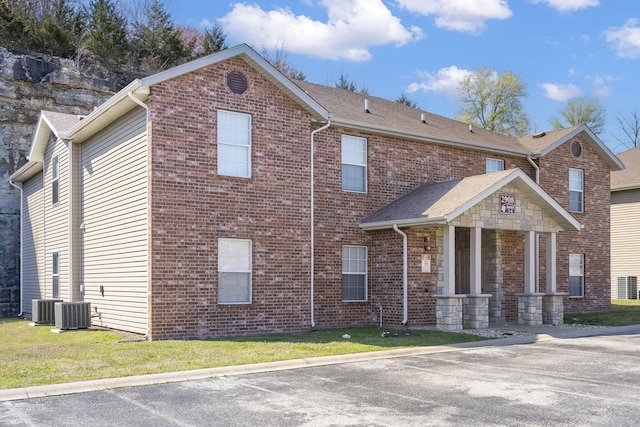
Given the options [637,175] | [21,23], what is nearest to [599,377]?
[637,175]

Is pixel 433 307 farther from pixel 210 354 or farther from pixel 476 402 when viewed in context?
pixel 476 402

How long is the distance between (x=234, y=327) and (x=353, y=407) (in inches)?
301

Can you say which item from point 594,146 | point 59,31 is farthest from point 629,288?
point 59,31

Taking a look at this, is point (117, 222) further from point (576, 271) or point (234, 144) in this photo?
point (576, 271)

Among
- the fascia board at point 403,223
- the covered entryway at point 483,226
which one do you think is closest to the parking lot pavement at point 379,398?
the fascia board at point 403,223

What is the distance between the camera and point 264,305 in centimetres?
1597

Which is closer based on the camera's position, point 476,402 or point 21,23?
point 476,402

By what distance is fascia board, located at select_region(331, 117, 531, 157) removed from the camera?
18.0 metres

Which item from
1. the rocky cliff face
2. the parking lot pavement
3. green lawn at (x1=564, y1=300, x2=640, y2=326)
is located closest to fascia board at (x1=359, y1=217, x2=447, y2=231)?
the parking lot pavement

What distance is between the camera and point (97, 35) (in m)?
33.7

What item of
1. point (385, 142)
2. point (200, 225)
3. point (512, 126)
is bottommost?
point (200, 225)

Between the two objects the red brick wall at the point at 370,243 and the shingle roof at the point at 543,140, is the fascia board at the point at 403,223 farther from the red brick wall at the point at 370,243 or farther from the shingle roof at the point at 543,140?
the shingle roof at the point at 543,140

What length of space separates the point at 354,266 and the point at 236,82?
6044 millimetres

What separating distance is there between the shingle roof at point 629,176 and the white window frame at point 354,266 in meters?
17.9
